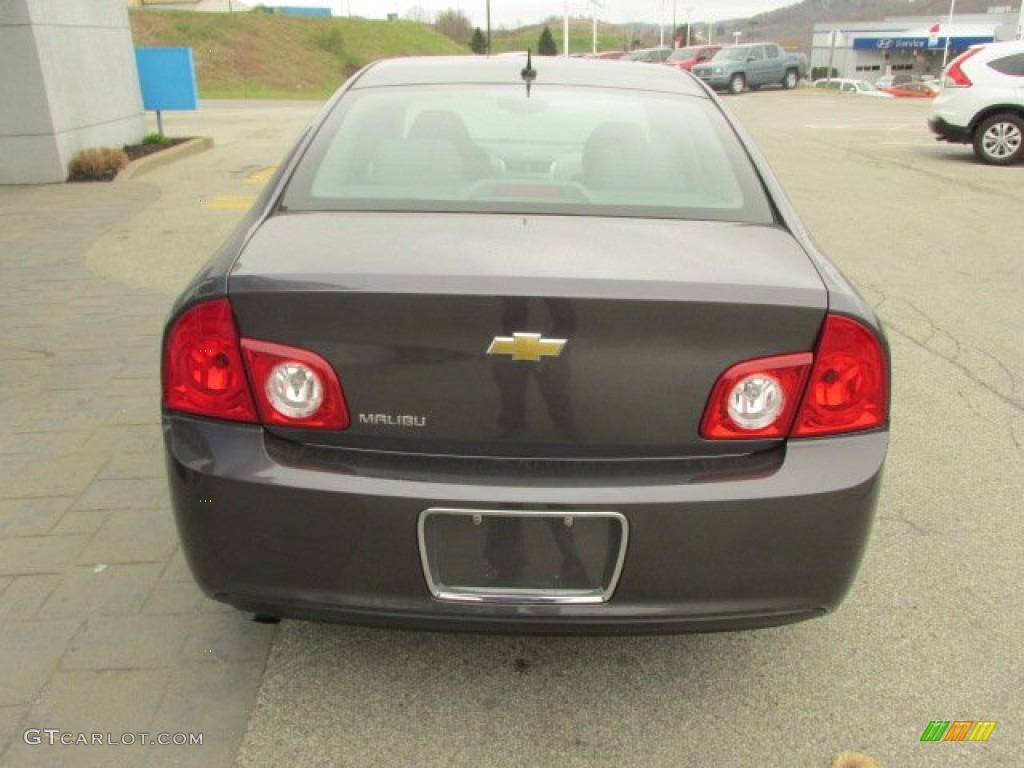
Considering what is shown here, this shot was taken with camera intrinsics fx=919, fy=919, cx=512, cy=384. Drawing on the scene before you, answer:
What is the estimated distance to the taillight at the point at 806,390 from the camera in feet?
6.75

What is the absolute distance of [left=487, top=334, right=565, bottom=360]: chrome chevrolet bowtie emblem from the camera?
1978mm

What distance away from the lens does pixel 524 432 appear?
6.72 ft

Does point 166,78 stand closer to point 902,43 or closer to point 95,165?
point 95,165

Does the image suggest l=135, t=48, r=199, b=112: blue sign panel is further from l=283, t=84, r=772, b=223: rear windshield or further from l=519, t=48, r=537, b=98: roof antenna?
l=283, t=84, r=772, b=223: rear windshield

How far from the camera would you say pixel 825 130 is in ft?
63.1

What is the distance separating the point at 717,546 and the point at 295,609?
3.28 feet

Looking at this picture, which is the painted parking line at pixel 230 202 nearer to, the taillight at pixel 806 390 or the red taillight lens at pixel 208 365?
the red taillight lens at pixel 208 365

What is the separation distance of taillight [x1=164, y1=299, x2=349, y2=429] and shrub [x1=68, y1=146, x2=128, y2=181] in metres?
10.2

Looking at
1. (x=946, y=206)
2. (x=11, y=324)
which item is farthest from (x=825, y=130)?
(x=11, y=324)

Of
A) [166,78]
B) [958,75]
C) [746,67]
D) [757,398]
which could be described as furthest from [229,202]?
[746,67]

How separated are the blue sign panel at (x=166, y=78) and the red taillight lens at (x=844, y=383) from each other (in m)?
13.9

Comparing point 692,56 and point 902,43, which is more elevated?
point 692,56

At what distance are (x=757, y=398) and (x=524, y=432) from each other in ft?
1.75

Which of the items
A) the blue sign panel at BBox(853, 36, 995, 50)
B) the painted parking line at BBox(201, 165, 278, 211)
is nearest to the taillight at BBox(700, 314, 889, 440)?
the painted parking line at BBox(201, 165, 278, 211)
